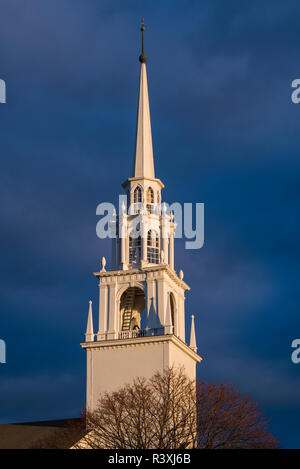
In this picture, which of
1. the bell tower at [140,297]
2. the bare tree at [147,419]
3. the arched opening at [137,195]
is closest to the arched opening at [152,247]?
the bell tower at [140,297]

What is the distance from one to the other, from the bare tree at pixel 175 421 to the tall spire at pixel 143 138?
1990 cm

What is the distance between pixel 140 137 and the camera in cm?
7781

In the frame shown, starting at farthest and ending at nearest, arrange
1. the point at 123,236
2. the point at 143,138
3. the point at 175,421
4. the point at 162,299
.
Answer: the point at 143,138 < the point at 123,236 < the point at 162,299 < the point at 175,421

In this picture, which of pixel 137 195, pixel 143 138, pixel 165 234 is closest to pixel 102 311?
pixel 165 234

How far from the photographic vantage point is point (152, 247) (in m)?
73.8

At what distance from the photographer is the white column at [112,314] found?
70012 mm

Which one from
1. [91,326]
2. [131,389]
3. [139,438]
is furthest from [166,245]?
[139,438]

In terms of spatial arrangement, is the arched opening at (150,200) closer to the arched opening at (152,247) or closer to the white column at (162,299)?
the arched opening at (152,247)

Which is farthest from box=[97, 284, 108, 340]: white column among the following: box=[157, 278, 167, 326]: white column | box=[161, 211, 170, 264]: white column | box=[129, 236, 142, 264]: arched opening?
box=[161, 211, 170, 264]: white column

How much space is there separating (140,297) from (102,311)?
4453 millimetres

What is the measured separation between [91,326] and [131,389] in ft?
28.6

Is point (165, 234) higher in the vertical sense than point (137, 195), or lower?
lower

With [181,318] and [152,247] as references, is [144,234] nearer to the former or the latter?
[152,247]

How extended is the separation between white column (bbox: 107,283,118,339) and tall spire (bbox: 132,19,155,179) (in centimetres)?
972
